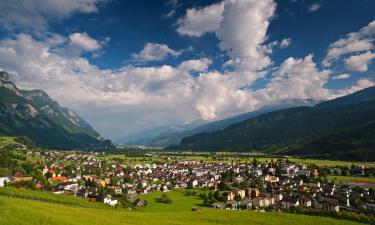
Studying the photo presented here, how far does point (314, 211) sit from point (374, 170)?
270 feet

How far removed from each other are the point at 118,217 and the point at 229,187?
67.1 m

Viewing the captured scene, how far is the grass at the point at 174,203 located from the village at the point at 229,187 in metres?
2.74

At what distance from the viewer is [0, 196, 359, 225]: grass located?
A: 39812mm

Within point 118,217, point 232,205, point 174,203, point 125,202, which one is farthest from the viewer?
point 174,203

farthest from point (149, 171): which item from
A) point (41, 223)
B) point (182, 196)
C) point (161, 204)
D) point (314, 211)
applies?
point (41, 223)

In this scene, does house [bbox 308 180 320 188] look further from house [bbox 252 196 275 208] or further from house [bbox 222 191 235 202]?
house [bbox 222 191 235 202]

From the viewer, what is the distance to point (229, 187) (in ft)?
375

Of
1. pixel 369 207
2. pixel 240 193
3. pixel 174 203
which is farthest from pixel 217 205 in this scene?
pixel 369 207

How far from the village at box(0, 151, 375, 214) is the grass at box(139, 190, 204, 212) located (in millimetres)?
2736

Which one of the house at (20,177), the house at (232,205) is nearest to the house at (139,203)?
the house at (232,205)

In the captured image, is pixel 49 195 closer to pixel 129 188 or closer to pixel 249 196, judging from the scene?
pixel 129 188

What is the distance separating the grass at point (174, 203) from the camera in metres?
81.0

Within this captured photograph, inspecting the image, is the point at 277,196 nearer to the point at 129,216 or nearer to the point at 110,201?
the point at 110,201

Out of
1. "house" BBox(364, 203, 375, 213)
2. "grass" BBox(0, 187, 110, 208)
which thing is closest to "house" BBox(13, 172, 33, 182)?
"grass" BBox(0, 187, 110, 208)
